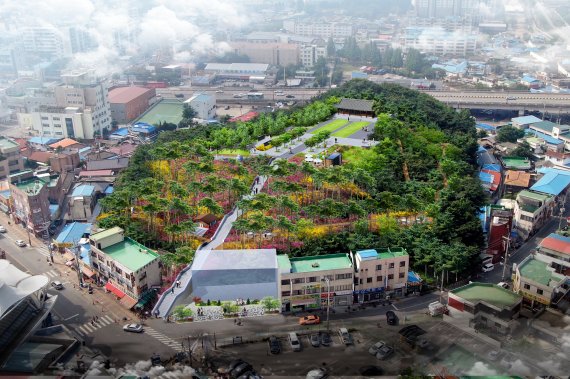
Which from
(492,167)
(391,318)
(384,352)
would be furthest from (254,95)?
(384,352)

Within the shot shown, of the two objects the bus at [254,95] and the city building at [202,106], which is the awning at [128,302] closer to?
the city building at [202,106]

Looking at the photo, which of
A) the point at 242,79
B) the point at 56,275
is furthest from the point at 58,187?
the point at 242,79

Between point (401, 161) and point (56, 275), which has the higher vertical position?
point (401, 161)

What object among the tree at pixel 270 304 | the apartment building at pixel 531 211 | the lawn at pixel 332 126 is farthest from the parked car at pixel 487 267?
the lawn at pixel 332 126

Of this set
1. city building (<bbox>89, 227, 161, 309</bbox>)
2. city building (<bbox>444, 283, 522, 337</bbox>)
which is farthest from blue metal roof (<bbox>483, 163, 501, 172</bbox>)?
city building (<bbox>89, 227, 161, 309</bbox>)

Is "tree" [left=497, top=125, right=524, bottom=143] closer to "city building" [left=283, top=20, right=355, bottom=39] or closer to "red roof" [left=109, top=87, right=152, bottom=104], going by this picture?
"red roof" [left=109, top=87, right=152, bottom=104]

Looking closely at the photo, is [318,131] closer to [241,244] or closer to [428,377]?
[241,244]
